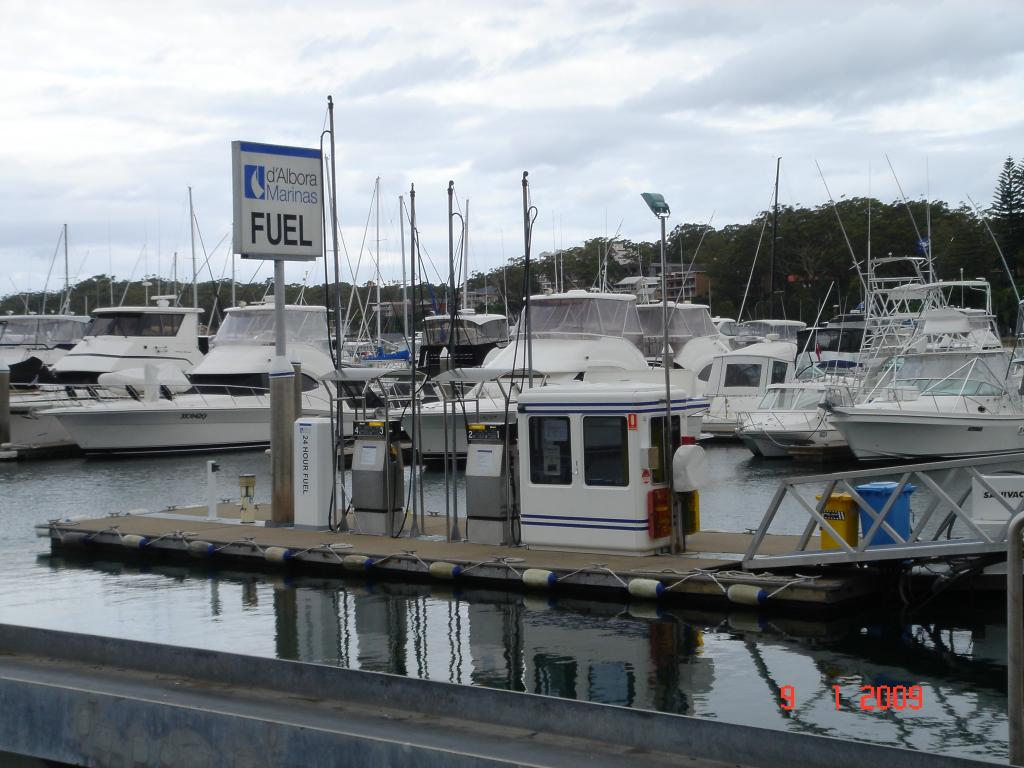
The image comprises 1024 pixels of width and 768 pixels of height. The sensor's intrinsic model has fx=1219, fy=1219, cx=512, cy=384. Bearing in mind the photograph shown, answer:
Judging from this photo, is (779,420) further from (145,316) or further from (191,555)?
(145,316)

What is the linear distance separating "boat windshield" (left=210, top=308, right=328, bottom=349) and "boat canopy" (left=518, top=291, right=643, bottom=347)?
29.9ft

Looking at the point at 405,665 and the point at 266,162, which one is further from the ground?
the point at 266,162

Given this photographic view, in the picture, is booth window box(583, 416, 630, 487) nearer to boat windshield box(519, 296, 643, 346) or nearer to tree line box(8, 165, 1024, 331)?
boat windshield box(519, 296, 643, 346)

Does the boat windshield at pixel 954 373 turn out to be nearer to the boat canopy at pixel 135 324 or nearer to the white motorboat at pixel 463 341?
the white motorboat at pixel 463 341

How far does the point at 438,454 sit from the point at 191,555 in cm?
1686

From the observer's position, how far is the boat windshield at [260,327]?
41812 millimetres

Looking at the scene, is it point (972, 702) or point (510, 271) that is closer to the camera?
point (972, 702)

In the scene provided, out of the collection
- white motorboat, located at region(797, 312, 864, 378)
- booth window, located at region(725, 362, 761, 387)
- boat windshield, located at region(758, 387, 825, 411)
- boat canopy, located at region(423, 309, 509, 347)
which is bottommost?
boat windshield, located at region(758, 387, 825, 411)

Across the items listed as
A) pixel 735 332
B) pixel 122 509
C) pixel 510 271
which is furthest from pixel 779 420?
pixel 510 271

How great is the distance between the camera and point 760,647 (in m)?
12.2

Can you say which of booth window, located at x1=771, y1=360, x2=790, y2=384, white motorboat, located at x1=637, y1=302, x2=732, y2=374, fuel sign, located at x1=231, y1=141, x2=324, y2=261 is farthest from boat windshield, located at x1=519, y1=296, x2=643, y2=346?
fuel sign, located at x1=231, y1=141, x2=324, y2=261

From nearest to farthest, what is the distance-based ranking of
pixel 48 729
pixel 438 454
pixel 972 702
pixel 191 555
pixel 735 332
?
pixel 48 729
pixel 972 702
pixel 191 555
pixel 438 454
pixel 735 332

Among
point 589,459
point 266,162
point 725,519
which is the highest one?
point 266,162
